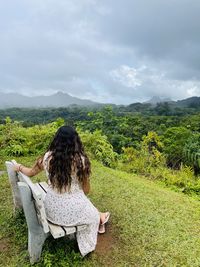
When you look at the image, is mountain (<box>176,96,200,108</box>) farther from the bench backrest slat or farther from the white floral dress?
the bench backrest slat

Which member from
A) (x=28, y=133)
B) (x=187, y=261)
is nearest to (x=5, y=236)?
(x=187, y=261)

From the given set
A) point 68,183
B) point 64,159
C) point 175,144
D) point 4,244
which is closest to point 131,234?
point 68,183

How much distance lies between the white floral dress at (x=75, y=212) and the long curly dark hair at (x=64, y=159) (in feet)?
0.28

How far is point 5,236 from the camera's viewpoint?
3553 millimetres

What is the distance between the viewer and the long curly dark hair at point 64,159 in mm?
2947

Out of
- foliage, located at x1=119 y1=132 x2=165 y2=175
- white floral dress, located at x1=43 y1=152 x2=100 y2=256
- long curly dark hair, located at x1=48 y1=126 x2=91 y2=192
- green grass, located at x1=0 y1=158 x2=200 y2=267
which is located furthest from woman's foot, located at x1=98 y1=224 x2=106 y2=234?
foliage, located at x1=119 y1=132 x2=165 y2=175

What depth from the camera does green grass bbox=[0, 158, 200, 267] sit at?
312 centimetres

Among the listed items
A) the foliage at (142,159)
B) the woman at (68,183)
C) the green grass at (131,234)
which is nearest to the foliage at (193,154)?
the foliage at (142,159)

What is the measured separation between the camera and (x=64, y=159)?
2949 millimetres

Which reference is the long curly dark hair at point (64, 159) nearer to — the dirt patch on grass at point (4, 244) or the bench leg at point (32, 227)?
the bench leg at point (32, 227)

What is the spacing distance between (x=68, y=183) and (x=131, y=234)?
121cm

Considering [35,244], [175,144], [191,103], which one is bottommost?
[175,144]

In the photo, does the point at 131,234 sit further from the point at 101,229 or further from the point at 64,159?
the point at 64,159

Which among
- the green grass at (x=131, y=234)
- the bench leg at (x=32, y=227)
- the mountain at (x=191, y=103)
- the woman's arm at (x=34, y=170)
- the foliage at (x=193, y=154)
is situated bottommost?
the foliage at (x=193, y=154)
